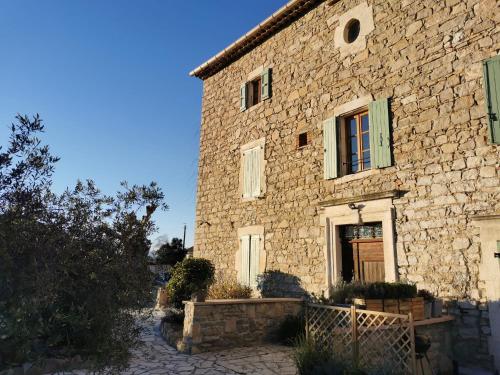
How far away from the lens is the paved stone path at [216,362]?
16.8 ft

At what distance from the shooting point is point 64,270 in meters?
2.70

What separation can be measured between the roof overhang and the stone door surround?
443 centimetres

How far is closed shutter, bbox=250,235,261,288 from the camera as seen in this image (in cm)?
888

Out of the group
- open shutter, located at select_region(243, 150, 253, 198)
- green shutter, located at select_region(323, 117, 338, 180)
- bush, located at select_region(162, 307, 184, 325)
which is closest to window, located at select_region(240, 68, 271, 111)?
open shutter, located at select_region(243, 150, 253, 198)

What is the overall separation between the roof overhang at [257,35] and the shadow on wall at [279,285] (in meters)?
5.88

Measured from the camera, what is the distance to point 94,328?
2.86 m

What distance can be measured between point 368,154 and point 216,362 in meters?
4.48

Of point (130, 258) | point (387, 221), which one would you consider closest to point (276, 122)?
point (387, 221)

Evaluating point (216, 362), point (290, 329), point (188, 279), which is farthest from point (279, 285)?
point (216, 362)

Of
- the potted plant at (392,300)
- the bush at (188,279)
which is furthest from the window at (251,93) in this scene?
the potted plant at (392,300)

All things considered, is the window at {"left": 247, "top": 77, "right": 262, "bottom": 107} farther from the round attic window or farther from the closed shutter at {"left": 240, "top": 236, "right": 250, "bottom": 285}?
the closed shutter at {"left": 240, "top": 236, "right": 250, "bottom": 285}

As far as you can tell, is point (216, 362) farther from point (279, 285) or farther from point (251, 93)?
point (251, 93)

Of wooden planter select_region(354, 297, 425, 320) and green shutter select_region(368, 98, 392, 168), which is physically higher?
green shutter select_region(368, 98, 392, 168)

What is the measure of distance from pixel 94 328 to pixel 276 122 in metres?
7.09
